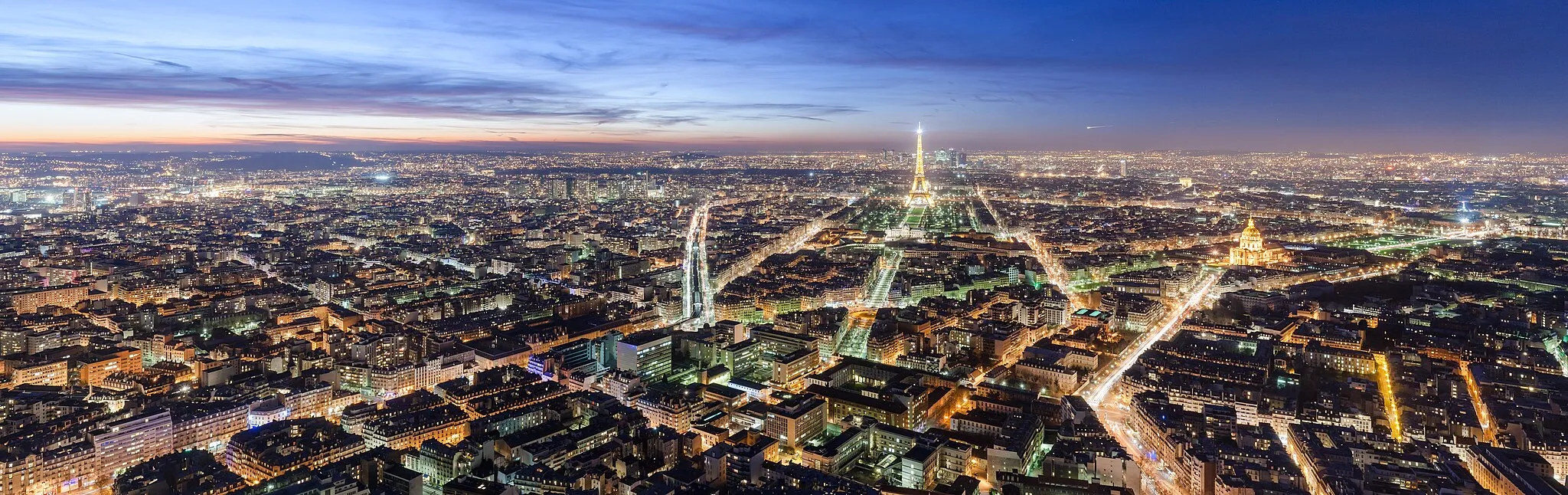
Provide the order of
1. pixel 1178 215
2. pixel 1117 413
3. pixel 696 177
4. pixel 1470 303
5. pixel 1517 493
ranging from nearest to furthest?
pixel 1517 493
pixel 1117 413
pixel 1470 303
pixel 1178 215
pixel 696 177

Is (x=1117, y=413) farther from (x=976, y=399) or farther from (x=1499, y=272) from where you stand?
(x=1499, y=272)

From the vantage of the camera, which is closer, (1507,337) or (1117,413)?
(1117,413)

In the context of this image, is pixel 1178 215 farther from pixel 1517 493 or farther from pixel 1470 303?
pixel 1517 493

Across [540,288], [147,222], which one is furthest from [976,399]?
[147,222]

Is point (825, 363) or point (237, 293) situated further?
point (237, 293)

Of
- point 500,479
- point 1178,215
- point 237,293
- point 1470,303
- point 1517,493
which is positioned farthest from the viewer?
point 1178,215

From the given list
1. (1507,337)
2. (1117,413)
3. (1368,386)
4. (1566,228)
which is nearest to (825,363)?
(1117,413)
